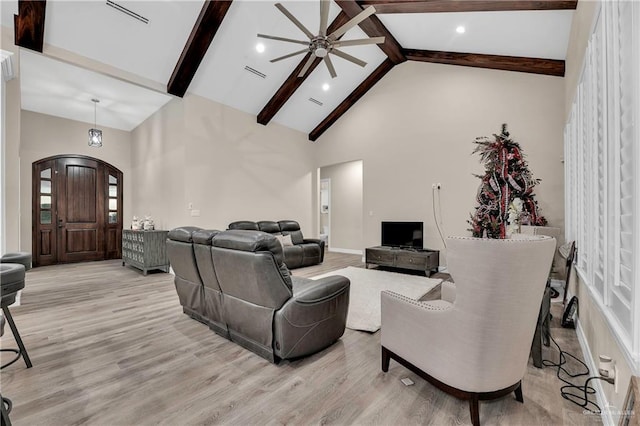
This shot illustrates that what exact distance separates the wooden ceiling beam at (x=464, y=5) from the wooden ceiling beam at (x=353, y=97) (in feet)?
6.67

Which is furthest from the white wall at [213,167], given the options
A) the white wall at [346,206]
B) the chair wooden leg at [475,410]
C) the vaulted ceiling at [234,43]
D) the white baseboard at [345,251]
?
the chair wooden leg at [475,410]

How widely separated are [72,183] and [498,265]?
879cm

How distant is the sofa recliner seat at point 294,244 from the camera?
19.7 ft

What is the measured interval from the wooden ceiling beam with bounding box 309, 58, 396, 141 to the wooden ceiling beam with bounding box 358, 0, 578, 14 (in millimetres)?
2034

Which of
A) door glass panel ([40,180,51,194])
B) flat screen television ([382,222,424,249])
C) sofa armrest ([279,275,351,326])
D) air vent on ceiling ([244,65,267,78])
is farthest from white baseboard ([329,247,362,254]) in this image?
door glass panel ([40,180,51,194])

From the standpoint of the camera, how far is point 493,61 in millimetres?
5145

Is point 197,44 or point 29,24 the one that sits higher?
point 197,44

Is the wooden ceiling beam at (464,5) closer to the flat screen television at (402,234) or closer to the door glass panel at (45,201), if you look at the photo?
the flat screen television at (402,234)

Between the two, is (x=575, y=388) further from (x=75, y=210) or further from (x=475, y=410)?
(x=75, y=210)

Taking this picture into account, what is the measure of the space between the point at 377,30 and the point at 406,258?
14.0 feet

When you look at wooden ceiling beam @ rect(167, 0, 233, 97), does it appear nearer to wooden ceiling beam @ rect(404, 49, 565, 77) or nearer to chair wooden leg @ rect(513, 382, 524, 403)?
wooden ceiling beam @ rect(404, 49, 565, 77)

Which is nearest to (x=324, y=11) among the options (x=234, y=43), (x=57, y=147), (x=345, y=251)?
(x=234, y=43)

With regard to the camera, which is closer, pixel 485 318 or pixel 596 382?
pixel 485 318

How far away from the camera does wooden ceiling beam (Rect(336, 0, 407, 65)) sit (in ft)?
15.0
